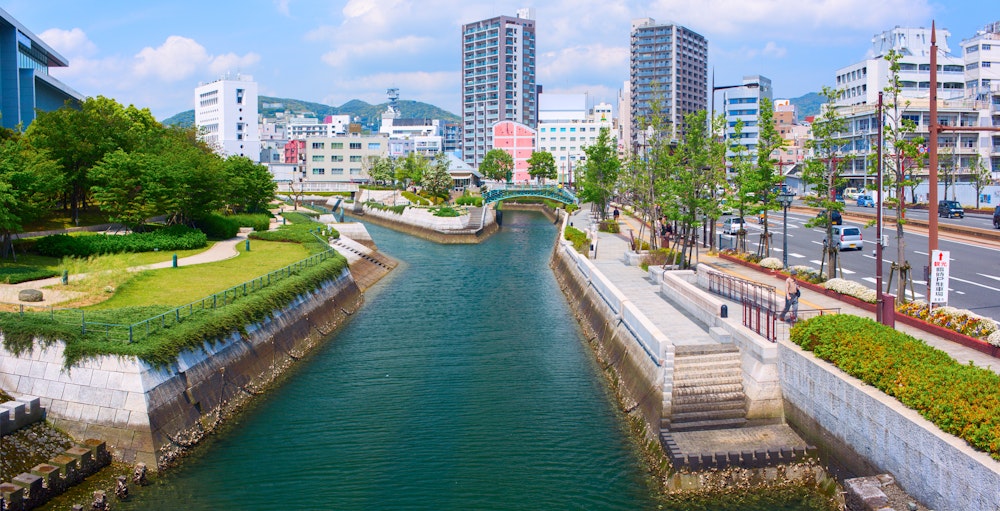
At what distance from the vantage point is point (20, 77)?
68.4 meters

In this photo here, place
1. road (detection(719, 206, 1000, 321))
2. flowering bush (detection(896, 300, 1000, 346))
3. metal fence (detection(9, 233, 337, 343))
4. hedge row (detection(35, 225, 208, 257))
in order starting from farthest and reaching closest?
hedge row (detection(35, 225, 208, 257)) → road (detection(719, 206, 1000, 321)) → metal fence (detection(9, 233, 337, 343)) → flowering bush (detection(896, 300, 1000, 346))

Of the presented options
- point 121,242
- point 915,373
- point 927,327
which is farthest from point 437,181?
point 915,373

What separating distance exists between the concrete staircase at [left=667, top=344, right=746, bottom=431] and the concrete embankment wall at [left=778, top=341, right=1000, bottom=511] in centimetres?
150

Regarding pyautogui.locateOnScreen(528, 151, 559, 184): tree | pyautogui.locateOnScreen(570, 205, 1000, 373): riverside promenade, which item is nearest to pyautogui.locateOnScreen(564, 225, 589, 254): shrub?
pyautogui.locateOnScreen(570, 205, 1000, 373): riverside promenade

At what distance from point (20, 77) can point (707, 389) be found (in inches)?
2760

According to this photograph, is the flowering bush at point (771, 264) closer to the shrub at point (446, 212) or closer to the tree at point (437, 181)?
the shrub at point (446, 212)

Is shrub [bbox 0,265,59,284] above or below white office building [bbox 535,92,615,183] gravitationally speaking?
below

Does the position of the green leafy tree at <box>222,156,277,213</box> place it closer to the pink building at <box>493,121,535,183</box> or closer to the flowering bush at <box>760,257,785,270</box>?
the flowering bush at <box>760,257,785,270</box>

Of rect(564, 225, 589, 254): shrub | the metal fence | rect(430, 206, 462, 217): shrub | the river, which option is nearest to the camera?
the river

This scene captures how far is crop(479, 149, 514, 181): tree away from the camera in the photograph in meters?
172

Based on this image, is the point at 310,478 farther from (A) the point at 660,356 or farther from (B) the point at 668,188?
(B) the point at 668,188

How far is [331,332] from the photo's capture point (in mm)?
37406

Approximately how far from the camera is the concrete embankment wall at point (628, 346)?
2288 cm

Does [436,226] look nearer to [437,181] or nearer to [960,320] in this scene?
[437,181]
